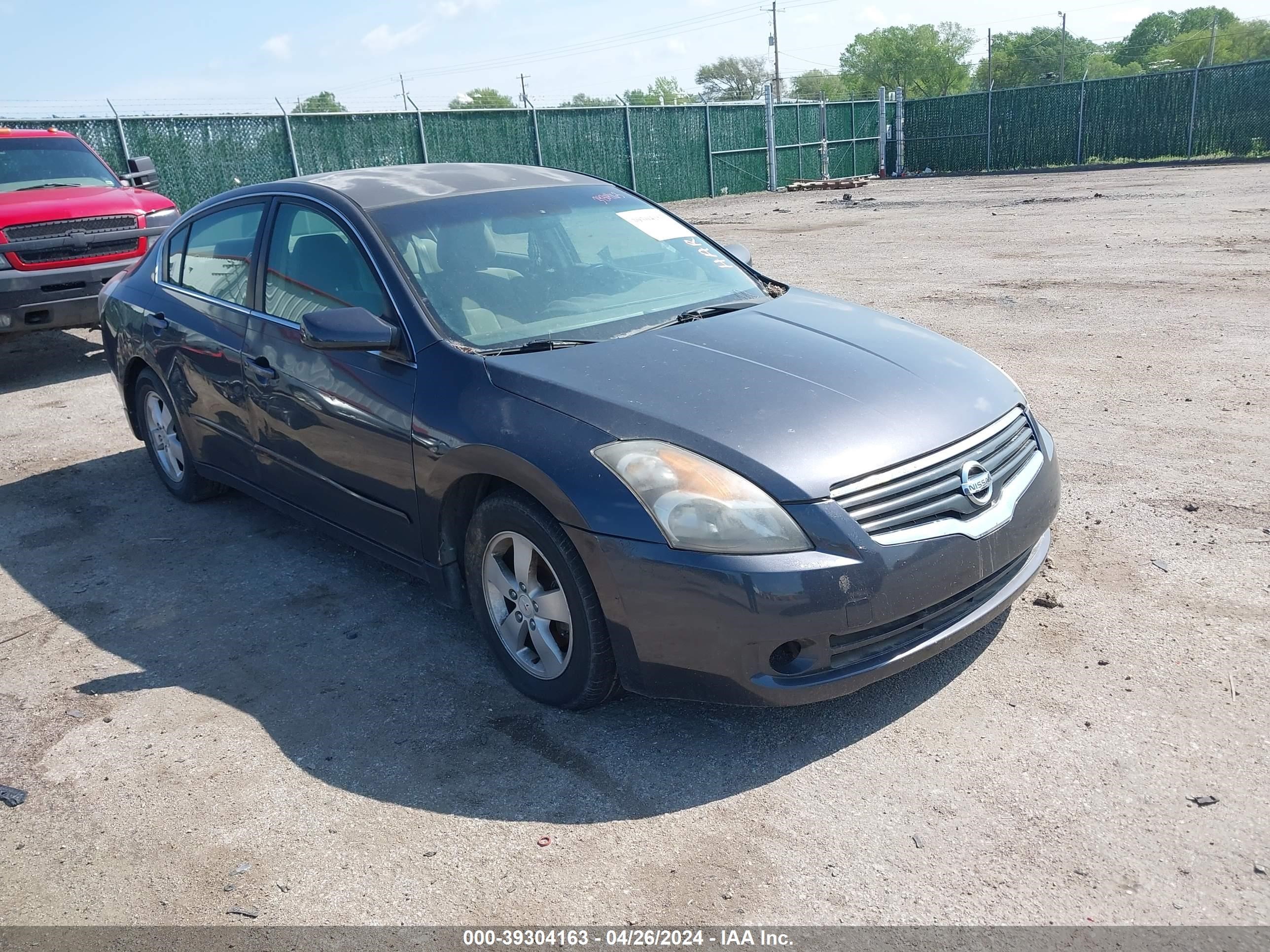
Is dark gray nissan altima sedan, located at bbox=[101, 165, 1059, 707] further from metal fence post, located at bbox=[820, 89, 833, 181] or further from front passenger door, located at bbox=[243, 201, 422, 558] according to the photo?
metal fence post, located at bbox=[820, 89, 833, 181]

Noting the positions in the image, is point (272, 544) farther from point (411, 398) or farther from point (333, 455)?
point (411, 398)

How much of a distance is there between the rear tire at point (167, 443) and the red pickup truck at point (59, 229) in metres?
3.76

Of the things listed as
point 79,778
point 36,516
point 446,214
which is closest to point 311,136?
point 36,516

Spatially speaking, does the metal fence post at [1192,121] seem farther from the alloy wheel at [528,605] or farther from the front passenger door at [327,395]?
the alloy wheel at [528,605]

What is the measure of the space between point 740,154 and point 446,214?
25863 mm

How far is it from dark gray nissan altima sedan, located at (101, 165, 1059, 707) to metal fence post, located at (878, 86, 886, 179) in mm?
30865

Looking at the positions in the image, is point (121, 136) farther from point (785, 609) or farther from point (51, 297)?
point (785, 609)

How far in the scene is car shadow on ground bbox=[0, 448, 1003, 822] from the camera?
314 cm

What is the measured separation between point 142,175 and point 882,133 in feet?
90.1

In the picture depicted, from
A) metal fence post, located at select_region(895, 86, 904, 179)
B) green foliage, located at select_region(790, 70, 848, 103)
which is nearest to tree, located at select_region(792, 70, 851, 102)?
green foliage, located at select_region(790, 70, 848, 103)

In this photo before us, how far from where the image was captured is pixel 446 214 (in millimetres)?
4270

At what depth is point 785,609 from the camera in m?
2.88

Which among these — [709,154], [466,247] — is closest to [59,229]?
[466,247]

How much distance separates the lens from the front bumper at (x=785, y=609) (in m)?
2.89
